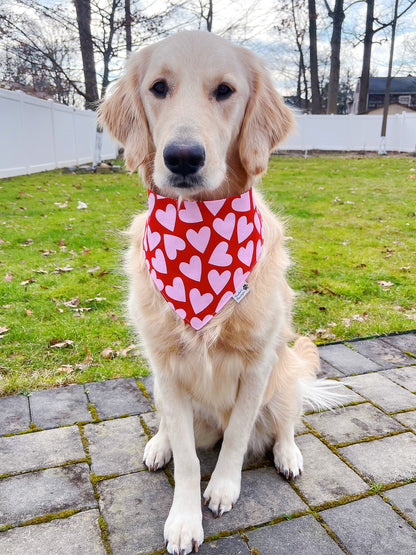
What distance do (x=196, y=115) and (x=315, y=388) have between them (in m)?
1.64

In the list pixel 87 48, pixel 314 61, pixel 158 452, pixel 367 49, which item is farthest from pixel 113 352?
pixel 367 49

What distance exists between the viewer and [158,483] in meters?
1.97

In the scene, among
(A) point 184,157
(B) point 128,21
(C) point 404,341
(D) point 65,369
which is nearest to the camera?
(A) point 184,157

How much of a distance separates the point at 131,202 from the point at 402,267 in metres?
5.12

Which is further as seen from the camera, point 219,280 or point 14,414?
point 14,414

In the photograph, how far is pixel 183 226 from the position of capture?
1861mm

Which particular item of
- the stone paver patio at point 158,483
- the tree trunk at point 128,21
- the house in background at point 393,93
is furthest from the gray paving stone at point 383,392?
the house in background at point 393,93

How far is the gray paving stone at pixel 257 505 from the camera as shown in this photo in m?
1.76

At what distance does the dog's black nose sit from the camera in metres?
1.53

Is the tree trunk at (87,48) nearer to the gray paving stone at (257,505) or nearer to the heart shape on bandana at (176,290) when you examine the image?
the heart shape on bandana at (176,290)

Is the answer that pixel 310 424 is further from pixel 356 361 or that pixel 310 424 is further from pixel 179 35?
pixel 179 35

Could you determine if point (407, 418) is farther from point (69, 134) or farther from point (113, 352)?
point (69, 134)

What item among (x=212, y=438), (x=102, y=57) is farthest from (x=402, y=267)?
(x=102, y=57)

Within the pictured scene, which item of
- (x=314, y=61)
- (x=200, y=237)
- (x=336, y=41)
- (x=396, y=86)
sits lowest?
(x=200, y=237)
